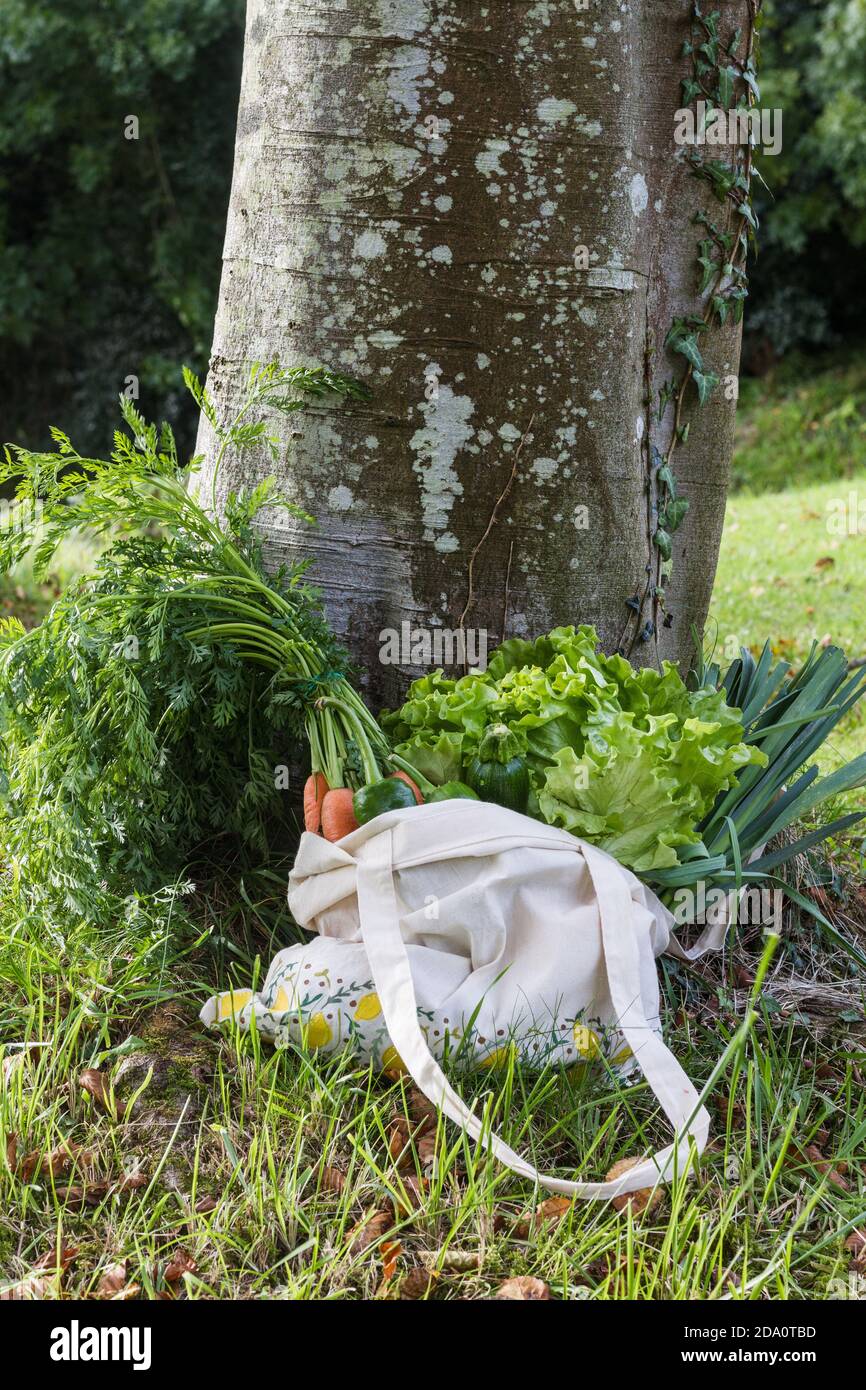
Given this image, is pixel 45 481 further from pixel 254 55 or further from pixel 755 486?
pixel 755 486

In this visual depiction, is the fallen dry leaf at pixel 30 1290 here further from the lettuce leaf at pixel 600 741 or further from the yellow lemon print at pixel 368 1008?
the lettuce leaf at pixel 600 741

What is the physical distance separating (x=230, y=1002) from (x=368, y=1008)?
0.90 feet

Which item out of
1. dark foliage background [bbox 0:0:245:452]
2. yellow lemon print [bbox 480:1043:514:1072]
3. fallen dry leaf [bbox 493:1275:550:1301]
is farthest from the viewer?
dark foliage background [bbox 0:0:245:452]

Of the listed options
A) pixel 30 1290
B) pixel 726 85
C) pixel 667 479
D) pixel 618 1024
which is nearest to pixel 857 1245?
pixel 618 1024

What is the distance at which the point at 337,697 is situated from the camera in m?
2.50

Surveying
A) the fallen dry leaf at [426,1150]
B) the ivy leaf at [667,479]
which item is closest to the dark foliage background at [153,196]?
the ivy leaf at [667,479]

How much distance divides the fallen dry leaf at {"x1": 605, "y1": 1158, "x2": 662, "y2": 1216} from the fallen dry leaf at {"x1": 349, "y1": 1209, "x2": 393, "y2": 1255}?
37 cm

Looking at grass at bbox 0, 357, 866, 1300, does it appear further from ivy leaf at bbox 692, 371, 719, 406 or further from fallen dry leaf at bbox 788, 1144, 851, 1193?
ivy leaf at bbox 692, 371, 719, 406

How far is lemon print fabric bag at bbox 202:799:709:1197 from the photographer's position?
7.04 feet

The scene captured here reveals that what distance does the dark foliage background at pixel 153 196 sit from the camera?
11922 mm

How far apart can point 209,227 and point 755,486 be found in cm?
677

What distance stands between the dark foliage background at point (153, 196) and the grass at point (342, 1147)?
1171cm

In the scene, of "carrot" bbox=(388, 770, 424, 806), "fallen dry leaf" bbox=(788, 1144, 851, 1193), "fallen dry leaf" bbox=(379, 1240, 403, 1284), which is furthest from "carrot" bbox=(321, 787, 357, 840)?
"fallen dry leaf" bbox=(788, 1144, 851, 1193)
